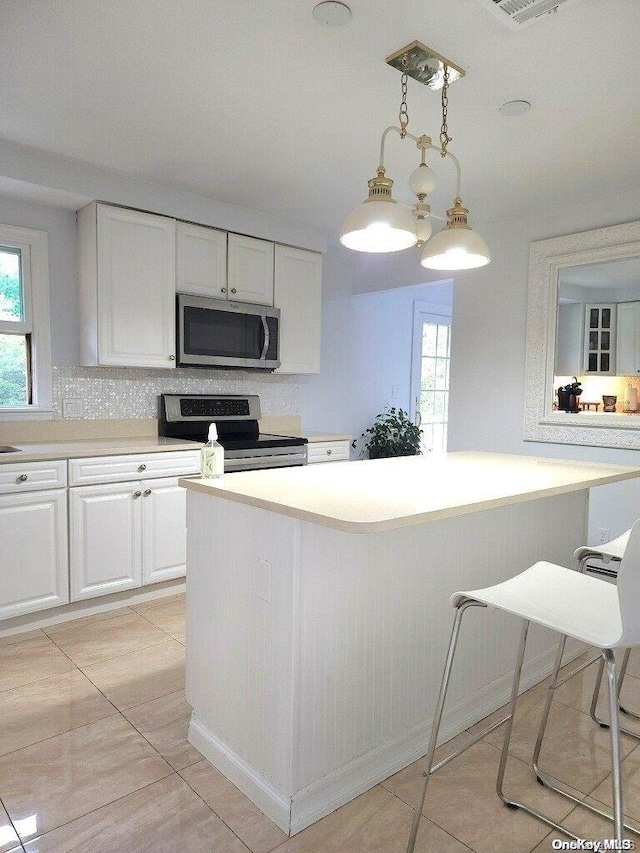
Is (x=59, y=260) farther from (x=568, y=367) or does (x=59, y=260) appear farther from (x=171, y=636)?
(x=568, y=367)

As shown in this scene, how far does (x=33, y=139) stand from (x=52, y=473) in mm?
1651

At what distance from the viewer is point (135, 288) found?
11.2 ft

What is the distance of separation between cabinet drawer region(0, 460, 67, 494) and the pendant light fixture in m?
1.85

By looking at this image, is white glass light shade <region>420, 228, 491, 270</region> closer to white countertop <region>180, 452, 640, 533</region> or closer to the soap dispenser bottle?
white countertop <region>180, 452, 640, 533</region>

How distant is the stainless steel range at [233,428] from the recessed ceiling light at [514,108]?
2.16m

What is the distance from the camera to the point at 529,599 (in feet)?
4.82

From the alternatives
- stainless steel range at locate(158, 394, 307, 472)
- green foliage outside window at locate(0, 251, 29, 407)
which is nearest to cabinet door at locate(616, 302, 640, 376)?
stainless steel range at locate(158, 394, 307, 472)

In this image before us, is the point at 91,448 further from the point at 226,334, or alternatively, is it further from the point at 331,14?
the point at 331,14

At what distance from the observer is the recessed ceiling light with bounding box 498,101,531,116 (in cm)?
240

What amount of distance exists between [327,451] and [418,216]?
2.25m

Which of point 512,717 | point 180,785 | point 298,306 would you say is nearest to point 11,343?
point 298,306

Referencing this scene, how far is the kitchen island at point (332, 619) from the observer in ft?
5.14

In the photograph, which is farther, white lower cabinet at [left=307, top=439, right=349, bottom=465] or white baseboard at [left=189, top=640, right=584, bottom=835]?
white lower cabinet at [left=307, top=439, right=349, bottom=465]

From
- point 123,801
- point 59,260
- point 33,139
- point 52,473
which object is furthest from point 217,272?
point 123,801
